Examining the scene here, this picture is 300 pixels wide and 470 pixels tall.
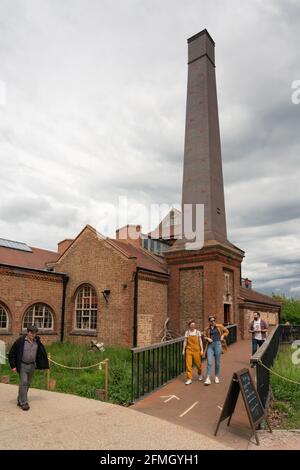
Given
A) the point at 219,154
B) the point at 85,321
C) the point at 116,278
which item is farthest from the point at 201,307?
the point at 219,154

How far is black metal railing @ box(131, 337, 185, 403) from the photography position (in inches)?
308

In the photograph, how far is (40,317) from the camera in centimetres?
1720

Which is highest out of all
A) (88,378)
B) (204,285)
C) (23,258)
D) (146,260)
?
(23,258)

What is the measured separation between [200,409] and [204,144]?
15410 millimetres

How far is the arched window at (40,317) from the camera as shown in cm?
1648

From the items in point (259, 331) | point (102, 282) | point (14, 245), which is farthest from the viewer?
point (14, 245)

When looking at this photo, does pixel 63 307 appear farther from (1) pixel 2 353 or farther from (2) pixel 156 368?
(2) pixel 156 368

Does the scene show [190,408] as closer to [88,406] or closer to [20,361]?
[88,406]

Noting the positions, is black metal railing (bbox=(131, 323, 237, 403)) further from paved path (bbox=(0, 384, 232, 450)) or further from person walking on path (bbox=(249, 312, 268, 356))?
person walking on path (bbox=(249, 312, 268, 356))

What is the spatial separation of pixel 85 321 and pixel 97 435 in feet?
40.5

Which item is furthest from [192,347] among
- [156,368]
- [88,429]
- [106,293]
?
[106,293]

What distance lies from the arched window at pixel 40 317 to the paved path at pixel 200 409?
8.90 meters

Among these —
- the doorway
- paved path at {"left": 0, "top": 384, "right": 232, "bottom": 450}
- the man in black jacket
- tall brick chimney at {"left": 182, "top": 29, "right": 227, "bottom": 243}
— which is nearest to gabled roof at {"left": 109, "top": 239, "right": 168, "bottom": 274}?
tall brick chimney at {"left": 182, "top": 29, "right": 227, "bottom": 243}

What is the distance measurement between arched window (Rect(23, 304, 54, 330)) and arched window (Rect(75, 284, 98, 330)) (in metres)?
1.23
